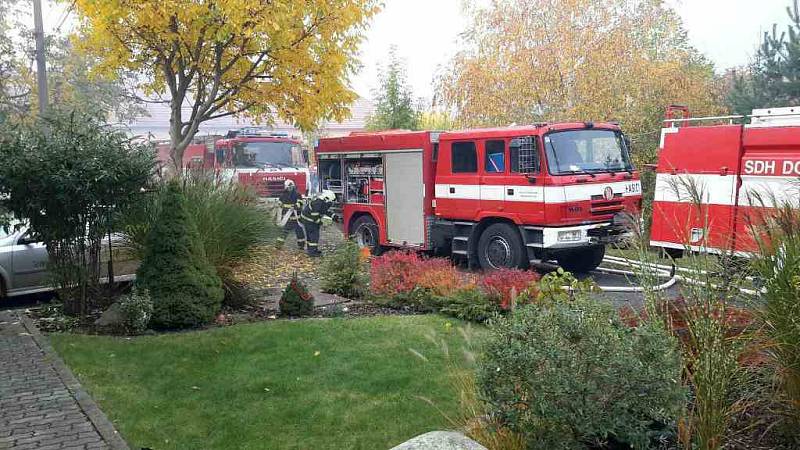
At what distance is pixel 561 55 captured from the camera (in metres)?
19.7

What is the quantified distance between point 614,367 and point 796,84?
20347 millimetres

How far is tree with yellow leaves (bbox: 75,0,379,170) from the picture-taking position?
1126cm

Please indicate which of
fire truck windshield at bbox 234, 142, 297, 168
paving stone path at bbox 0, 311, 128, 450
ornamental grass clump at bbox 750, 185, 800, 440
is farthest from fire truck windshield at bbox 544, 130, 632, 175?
fire truck windshield at bbox 234, 142, 297, 168

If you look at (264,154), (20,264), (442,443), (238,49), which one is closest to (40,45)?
(238,49)

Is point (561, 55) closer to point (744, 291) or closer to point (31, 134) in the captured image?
point (31, 134)

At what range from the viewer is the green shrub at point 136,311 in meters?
8.01

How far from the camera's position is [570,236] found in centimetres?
1130

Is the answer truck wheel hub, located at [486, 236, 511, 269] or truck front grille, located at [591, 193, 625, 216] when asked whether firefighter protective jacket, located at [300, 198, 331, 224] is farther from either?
truck front grille, located at [591, 193, 625, 216]

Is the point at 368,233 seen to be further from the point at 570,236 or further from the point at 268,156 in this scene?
the point at 268,156

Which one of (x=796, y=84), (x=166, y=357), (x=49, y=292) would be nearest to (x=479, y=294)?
(x=166, y=357)

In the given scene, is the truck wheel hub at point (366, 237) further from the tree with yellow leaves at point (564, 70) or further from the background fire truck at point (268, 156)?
the tree with yellow leaves at point (564, 70)

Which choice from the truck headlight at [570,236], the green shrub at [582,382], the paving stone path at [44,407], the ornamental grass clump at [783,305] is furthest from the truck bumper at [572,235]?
the green shrub at [582,382]

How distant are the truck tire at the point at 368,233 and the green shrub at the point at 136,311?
22.8 feet

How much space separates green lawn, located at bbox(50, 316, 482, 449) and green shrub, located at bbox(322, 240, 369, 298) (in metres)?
1.64
